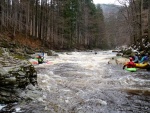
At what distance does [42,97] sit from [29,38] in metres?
25.8

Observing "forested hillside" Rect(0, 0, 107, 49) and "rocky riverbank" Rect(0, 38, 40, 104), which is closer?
"rocky riverbank" Rect(0, 38, 40, 104)

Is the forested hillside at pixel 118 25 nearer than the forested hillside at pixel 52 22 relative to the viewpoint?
No

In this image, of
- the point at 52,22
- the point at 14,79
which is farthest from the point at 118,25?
the point at 14,79

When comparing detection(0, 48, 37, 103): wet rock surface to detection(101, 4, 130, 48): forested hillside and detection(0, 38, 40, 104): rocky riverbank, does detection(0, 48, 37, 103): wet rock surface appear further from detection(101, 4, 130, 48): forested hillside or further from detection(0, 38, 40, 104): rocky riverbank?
detection(101, 4, 130, 48): forested hillside

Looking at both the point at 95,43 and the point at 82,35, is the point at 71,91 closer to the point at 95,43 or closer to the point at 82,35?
the point at 82,35

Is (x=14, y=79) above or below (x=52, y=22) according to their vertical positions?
below

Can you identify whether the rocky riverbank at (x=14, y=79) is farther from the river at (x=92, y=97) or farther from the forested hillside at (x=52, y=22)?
the forested hillside at (x=52, y=22)

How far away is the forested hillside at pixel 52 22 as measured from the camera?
1212 inches

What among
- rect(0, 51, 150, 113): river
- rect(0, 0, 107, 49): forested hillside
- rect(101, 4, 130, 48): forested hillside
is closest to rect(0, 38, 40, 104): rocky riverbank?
rect(0, 51, 150, 113): river

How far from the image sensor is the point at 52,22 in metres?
39.5

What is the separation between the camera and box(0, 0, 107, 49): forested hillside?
30.8 m

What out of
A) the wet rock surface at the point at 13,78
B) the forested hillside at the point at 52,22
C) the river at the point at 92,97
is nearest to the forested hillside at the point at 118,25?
the forested hillside at the point at 52,22

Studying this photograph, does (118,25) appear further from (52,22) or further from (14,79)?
(14,79)

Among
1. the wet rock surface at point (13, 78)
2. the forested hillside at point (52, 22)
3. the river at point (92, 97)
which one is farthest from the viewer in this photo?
the forested hillside at point (52, 22)
